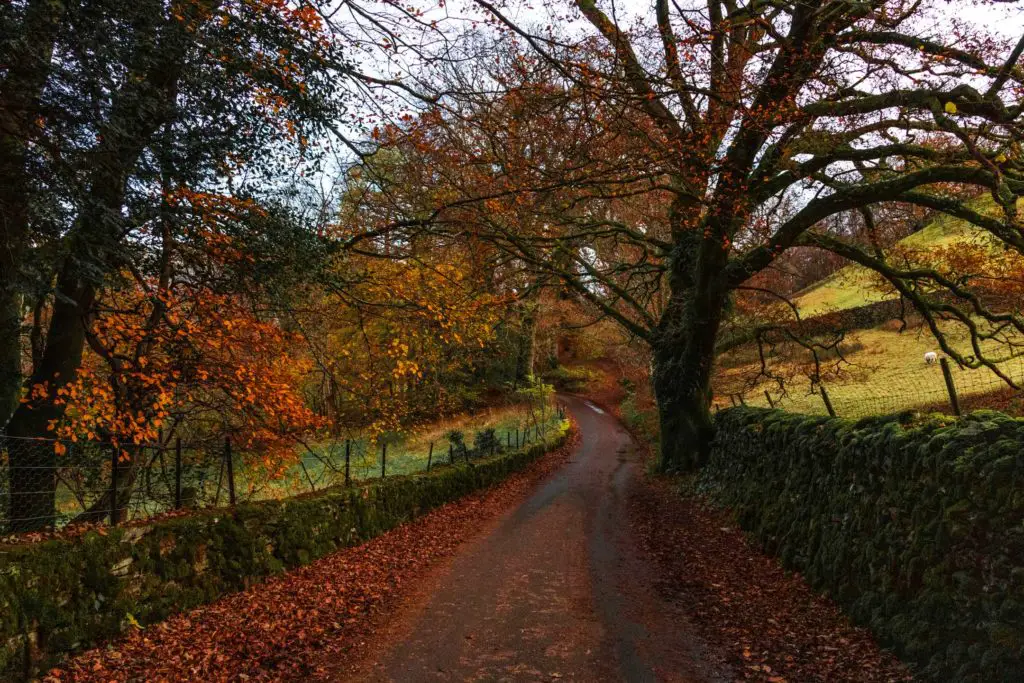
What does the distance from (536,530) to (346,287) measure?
5.68 metres

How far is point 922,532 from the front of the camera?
5.42 m

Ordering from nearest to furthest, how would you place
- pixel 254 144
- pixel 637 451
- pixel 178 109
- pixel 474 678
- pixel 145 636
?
1. pixel 474 678
2. pixel 145 636
3. pixel 178 109
4. pixel 254 144
5. pixel 637 451

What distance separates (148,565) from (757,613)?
631 centimetres

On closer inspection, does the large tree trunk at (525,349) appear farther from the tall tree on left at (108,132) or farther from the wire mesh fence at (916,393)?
the tall tree on left at (108,132)

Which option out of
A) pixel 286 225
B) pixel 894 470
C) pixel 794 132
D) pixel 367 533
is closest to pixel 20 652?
pixel 286 225

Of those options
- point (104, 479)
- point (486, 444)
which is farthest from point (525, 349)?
point (104, 479)

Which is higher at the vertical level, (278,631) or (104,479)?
(104,479)

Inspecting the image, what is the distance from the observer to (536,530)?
11.8 metres

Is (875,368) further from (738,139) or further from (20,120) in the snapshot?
(20,120)

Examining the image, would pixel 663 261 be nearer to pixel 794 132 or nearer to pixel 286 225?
pixel 794 132

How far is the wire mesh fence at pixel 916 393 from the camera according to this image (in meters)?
13.2

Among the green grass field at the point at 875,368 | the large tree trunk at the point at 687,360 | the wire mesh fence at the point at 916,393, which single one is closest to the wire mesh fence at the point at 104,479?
the large tree trunk at the point at 687,360

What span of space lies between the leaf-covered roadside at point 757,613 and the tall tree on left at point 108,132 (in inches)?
260

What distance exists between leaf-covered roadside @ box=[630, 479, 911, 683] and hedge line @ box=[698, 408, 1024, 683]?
0.75 feet
